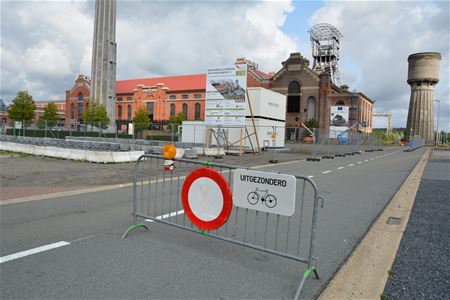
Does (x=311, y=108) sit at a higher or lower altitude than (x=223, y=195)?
higher

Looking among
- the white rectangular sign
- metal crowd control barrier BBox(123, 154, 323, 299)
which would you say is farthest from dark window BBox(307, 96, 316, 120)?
the white rectangular sign

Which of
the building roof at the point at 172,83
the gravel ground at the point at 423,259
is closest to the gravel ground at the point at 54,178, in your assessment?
the gravel ground at the point at 423,259

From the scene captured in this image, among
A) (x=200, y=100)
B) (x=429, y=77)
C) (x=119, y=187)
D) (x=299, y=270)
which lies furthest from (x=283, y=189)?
(x=429, y=77)

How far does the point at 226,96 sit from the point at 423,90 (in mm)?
87933

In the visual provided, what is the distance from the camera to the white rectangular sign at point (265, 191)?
374 cm

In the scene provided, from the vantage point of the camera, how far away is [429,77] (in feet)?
292

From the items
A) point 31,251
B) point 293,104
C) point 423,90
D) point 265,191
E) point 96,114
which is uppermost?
point 423,90

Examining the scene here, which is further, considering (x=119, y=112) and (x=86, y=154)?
(x=119, y=112)

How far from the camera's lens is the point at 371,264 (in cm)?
408

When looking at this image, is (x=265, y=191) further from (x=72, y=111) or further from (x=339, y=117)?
(x=72, y=111)

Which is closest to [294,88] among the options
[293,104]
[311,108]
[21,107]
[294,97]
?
[294,97]

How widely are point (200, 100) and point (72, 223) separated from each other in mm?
81240

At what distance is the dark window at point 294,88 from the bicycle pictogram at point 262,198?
73909 mm

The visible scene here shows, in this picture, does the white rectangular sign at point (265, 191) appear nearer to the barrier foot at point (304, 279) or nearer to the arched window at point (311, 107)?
the barrier foot at point (304, 279)
